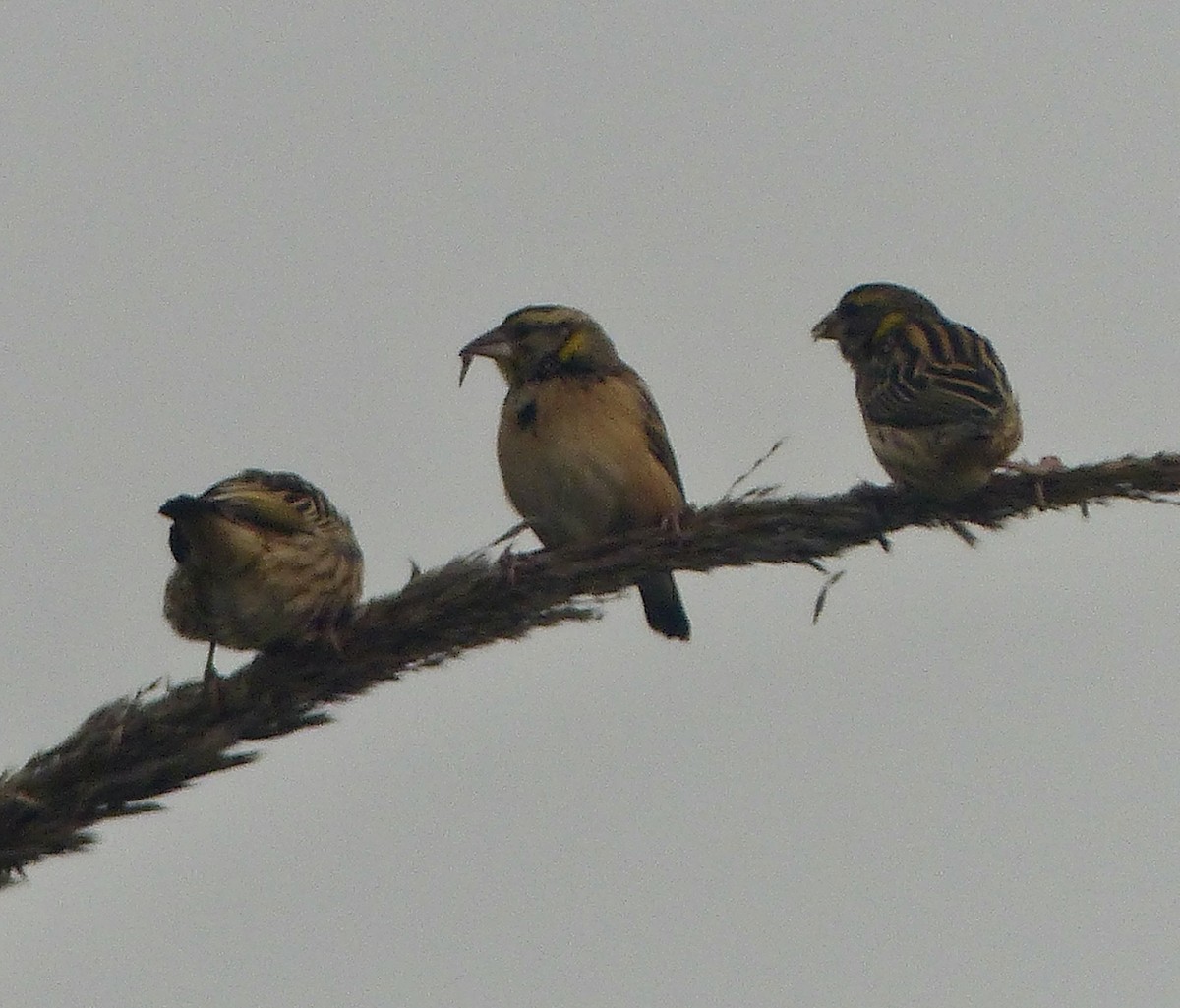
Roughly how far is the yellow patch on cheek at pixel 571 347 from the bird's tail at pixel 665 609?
117cm

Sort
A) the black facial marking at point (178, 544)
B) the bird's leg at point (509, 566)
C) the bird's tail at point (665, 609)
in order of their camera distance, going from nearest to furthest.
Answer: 1. the bird's leg at point (509, 566)
2. the black facial marking at point (178, 544)
3. the bird's tail at point (665, 609)

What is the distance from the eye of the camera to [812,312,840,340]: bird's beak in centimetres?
784

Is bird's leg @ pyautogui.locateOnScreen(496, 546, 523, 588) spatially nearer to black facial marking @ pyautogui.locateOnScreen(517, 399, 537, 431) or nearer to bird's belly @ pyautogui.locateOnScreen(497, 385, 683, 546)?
bird's belly @ pyautogui.locateOnScreen(497, 385, 683, 546)

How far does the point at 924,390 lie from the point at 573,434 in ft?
4.83

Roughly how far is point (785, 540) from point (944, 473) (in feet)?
5.71

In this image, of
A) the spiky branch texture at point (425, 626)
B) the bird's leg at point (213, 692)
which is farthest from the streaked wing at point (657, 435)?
the bird's leg at point (213, 692)

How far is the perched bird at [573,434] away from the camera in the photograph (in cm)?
704

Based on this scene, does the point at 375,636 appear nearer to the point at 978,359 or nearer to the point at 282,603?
the point at 282,603

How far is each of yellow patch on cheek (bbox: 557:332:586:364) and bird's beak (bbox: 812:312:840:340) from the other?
1132 millimetres

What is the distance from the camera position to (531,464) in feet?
23.2

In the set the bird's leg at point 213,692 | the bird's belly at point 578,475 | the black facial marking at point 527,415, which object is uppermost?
the black facial marking at point 527,415

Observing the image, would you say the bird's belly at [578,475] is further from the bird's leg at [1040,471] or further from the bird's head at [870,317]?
the bird's leg at [1040,471]

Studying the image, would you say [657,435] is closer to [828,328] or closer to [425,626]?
[828,328]

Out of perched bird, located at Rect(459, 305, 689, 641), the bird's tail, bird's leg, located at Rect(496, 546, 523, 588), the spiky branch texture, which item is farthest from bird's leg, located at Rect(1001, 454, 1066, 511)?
the bird's tail
